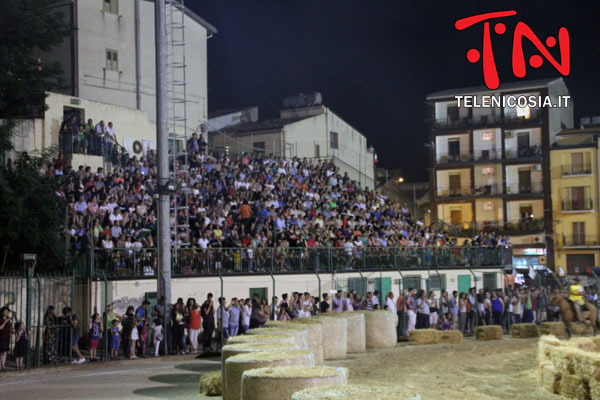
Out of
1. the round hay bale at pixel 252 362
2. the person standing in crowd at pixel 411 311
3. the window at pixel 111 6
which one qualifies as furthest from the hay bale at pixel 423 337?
the window at pixel 111 6

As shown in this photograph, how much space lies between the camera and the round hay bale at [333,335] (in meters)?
21.1

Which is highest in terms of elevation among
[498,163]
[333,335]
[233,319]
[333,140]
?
[333,140]

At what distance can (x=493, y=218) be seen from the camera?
218 ft

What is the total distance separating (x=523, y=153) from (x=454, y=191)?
6.73m

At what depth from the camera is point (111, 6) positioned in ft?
136

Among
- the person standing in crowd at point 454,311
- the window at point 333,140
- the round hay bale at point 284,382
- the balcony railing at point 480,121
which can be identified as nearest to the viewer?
the round hay bale at point 284,382

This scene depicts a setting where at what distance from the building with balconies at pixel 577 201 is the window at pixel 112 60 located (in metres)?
38.9

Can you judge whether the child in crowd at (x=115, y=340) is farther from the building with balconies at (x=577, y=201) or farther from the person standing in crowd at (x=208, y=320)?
the building with balconies at (x=577, y=201)

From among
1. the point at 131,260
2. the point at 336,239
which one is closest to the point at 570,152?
the point at 336,239

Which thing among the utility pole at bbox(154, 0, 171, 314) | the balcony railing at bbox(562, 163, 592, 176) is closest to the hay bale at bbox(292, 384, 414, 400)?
the utility pole at bbox(154, 0, 171, 314)

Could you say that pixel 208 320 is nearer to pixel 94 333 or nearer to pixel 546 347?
pixel 94 333

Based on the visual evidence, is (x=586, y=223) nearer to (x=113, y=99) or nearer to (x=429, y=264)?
(x=429, y=264)

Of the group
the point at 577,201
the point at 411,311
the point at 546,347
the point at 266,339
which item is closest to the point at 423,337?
the point at 411,311

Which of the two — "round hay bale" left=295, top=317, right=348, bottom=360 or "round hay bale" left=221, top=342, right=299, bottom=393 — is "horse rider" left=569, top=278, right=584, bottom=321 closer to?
"round hay bale" left=295, top=317, right=348, bottom=360
